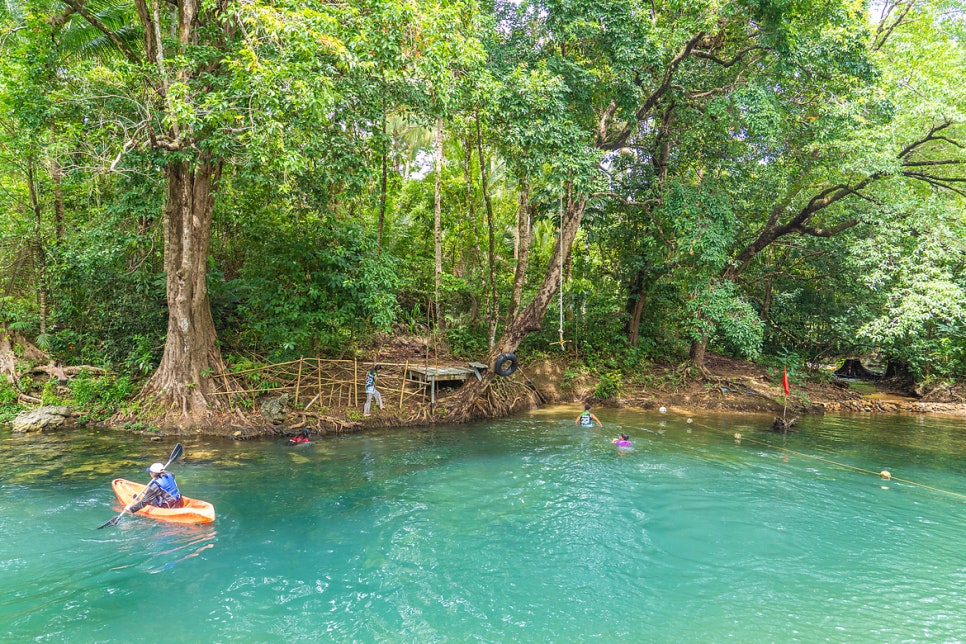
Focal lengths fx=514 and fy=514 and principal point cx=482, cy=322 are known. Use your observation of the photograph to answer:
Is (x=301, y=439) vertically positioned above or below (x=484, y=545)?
above

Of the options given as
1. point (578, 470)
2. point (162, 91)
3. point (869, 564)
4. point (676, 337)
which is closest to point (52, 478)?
point (162, 91)

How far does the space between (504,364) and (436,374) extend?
2.03 meters

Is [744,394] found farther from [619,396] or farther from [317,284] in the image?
[317,284]

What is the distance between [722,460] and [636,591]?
21.0ft

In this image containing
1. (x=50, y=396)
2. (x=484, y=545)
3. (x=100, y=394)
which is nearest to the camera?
(x=484, y=545)

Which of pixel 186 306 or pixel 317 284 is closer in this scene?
pixel 186 306

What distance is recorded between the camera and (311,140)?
9.06m

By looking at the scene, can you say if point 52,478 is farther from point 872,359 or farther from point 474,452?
point 872,359

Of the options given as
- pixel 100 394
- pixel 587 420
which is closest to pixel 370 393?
pixel 587 420

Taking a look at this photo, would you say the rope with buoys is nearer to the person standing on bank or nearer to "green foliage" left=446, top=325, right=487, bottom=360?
"green foliage" left=446, top=325, right=487, bottom=360

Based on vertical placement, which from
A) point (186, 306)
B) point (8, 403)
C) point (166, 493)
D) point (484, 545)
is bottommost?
point (484, 545)

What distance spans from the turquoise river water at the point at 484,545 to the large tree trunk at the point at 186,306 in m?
1.26

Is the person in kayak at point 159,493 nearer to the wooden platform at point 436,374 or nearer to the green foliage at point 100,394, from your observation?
the green foliage at point 100,394

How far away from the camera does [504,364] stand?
15125 mm
